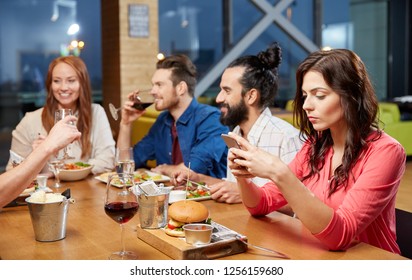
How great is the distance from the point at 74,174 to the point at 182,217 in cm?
125

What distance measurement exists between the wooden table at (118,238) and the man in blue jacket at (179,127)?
1.23 m

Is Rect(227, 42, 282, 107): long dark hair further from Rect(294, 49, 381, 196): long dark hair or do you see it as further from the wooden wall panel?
the wooden wall panel

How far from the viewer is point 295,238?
5.26ft

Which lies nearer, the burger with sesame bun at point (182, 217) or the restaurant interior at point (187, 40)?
the burger with sesame bun at point (182, 217)

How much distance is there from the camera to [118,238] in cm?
165

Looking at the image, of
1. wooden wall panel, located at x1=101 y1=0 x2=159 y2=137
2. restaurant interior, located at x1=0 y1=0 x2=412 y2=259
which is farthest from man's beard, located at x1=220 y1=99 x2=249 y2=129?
wooden wall panel, located at x1=101 y1=0 x2=159 y2=137

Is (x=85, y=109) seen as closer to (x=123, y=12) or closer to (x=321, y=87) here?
(x=321, y=87)

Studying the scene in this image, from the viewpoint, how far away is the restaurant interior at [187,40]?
6594mm

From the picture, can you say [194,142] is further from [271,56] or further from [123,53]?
[123,53]

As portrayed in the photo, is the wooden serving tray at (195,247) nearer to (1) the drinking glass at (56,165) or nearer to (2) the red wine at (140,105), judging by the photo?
(1) the drinking glass at (56,165)

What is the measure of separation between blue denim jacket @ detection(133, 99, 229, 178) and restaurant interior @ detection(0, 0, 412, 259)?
1.37 metres

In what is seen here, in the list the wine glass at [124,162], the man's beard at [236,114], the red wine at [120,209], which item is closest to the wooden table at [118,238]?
the red wine at [120,209]

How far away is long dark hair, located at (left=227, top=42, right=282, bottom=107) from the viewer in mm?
2686

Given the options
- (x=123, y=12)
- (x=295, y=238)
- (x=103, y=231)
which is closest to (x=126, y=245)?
(x=103, y=231)
